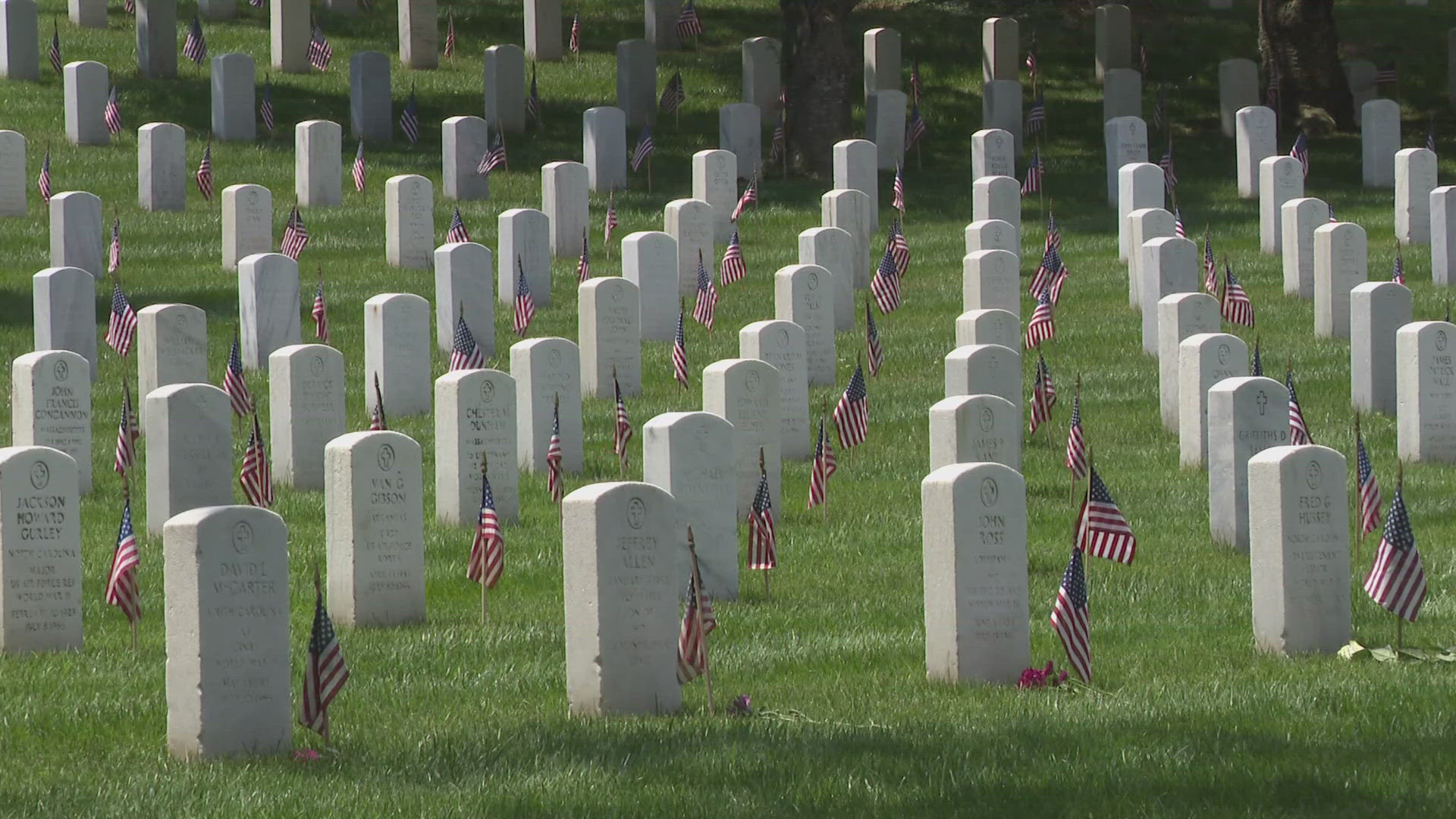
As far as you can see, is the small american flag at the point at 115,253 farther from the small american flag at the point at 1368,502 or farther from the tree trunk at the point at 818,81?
the small american flag at the point at 1368,502

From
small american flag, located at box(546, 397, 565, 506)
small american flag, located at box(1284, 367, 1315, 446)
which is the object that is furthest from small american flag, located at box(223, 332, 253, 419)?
small american flag, located at box(1284, 367, 1315, 446)

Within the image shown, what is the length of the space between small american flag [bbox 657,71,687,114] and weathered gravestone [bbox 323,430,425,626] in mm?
20421

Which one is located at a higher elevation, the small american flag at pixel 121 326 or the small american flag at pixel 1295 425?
the small american flag at pixel 121 326

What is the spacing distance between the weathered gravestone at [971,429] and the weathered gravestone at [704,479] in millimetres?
1670

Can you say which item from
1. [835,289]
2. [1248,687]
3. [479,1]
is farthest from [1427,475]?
[479,1]

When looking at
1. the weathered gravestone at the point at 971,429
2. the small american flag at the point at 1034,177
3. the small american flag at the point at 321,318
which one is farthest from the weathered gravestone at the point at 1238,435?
the small american flag at the point at 1034,177

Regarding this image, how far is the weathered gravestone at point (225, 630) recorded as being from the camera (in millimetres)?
8430

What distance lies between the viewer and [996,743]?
8.52 metres

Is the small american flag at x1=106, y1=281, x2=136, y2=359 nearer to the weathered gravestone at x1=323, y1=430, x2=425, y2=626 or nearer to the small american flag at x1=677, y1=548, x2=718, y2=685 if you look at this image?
the weathered gravestone at x1=323, y1=430, x2=425, y2=626

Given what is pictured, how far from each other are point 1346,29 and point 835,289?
18536 millimetres

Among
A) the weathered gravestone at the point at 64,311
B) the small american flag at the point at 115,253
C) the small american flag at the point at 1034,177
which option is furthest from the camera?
→ the small american flag at the point at 1034,177

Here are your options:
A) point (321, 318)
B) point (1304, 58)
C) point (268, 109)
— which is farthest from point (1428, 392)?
point (268, 109)

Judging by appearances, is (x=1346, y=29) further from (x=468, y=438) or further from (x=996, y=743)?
(x=996, y=743)

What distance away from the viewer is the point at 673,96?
31.5 metres
